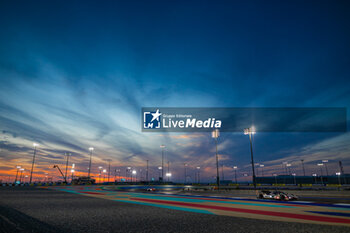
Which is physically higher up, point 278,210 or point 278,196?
point 278,210

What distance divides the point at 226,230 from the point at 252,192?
24.2 m

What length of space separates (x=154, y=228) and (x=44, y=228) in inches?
140

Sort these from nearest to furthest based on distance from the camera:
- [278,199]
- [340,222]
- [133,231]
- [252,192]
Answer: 1. [133,231]
2. [340,222]
3. [278,199]
4. [252,192]

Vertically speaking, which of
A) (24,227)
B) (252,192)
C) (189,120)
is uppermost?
(189,120)

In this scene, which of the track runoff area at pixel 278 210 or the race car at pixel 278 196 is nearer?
the track runoff area at pixel 278 210

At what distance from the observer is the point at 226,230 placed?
6535mm

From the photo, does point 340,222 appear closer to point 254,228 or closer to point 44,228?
point 254,228

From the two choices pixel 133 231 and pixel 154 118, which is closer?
pixel 133 231

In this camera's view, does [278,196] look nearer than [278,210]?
No

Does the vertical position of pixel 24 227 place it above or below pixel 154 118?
below

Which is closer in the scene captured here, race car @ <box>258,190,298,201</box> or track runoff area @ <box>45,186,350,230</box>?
track runoff area @ <box>45,186,350,230</box>

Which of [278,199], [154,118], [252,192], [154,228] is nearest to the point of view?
[154,228]

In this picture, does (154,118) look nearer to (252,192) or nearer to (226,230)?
(252,192)

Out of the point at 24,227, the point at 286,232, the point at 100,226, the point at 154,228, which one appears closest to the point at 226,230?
the point at 286,232
